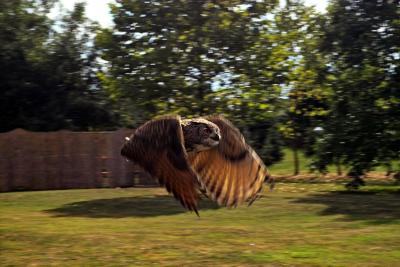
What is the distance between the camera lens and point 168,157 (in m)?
2.79

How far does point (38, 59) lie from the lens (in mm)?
23656

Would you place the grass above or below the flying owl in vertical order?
below

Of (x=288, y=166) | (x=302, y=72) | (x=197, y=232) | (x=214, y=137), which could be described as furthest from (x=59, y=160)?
(x=214, y=137)

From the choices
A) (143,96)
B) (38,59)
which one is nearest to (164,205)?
(143,96)

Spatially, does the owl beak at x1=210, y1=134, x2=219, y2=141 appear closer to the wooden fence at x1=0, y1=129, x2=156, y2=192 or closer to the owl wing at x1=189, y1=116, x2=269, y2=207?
the owl wing at x1=189, y1=116, x2=269, y2=207

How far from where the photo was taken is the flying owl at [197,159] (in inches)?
110

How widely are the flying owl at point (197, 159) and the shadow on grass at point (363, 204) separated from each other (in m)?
10.2

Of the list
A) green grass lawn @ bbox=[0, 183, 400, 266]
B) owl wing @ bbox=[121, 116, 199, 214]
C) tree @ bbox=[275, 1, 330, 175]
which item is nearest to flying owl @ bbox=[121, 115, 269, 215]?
owl wing @ bbox=[121, 116, 199, 214]

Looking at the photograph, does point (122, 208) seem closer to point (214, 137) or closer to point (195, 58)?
point (195, 58)

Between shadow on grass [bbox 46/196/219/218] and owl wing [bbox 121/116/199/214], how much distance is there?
11.2m

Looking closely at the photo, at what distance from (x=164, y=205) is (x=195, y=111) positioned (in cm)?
275

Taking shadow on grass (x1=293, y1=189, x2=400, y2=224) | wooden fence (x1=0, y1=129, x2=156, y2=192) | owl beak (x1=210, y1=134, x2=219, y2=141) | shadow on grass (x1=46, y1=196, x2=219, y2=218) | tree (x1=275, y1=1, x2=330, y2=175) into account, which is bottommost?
shadow on grass (x1=293, y1=189, x2=400, y2=224)

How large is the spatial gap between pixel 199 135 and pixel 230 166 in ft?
1.31

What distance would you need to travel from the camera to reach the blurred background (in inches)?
664
